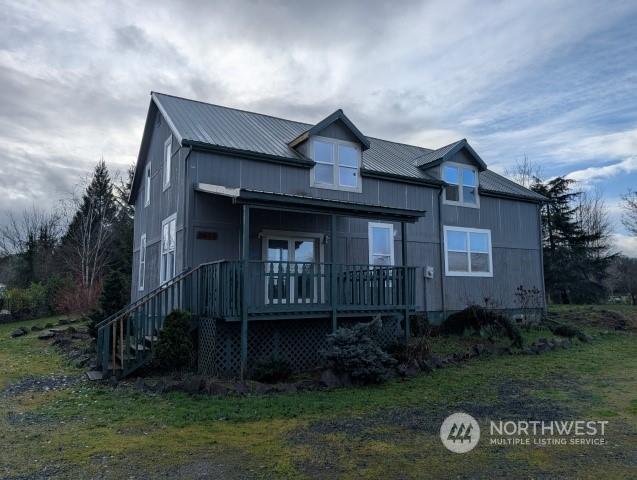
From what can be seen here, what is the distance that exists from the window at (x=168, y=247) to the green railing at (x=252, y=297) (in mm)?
1877

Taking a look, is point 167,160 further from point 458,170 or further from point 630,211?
point 630,211

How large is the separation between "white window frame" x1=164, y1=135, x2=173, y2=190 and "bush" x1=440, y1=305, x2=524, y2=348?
9.45m

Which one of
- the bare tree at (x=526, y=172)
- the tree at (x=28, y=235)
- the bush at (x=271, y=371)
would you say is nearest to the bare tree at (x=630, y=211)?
the bare tree at (x=526, y=172)

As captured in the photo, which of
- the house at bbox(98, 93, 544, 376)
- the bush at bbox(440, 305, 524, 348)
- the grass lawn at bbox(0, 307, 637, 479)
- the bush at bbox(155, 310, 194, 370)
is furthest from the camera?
the bush at bbox(440, 305, 524, 348)

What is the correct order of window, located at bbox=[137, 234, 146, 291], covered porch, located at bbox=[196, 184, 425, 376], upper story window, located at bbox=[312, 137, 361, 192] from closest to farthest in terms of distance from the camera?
covered porch, located at bbox=[196, 184, 425, 376] → upper story window, located at bbox=[312, 137, 361, 192] → window, located at bbox=[137, 234, 146, 291]

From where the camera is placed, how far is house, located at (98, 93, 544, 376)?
32.0 feet

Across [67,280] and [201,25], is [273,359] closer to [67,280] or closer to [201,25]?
[201,25]

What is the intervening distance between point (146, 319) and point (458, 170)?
11.9 metres

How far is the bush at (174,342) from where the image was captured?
9.09 meters

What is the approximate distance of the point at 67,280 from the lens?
25438mm

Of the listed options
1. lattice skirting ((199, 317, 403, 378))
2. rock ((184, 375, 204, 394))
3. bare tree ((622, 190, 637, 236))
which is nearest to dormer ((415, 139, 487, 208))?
lattice skirting ((199, 317, 403, 378))

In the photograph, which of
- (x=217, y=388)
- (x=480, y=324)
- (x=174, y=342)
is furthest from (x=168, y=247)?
(x=480, y=324)

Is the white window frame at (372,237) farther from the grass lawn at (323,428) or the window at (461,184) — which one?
the grass lawn at (323,428)

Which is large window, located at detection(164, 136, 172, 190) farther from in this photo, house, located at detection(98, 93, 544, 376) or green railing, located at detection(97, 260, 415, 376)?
green railing, located at detection(97, 260, 415, 376)
